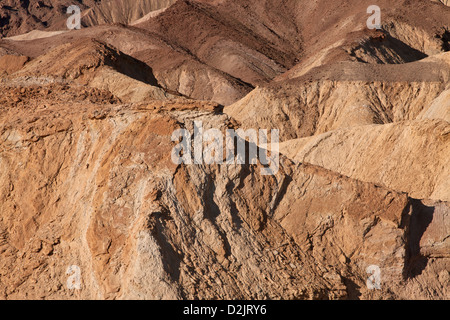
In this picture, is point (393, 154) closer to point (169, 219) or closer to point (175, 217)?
point (175, 217)

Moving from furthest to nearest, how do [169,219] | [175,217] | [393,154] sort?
[393,154] → [175,217] → [169,219]

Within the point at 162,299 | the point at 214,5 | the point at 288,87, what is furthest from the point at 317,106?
the point at 214,5

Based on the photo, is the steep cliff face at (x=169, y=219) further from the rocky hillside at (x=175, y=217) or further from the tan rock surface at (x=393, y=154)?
the tan rock surface at (x=393, y=154)

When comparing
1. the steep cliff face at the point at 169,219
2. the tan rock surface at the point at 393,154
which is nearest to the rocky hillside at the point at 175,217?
the steep cliff face at the point at 169,219

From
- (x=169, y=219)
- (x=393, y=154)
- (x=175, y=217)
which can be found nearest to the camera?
(x=169, y=219)

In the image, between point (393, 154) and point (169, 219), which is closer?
point (169, 219)

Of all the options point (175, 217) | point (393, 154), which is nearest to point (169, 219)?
point (175, 217)

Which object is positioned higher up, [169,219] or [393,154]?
[393,154]

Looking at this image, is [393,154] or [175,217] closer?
[175,217]

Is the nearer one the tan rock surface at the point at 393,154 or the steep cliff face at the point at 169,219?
the steep cliff face at the point at 169,219

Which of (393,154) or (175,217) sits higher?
(393,154)

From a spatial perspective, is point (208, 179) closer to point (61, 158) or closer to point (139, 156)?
point (139, 156)
